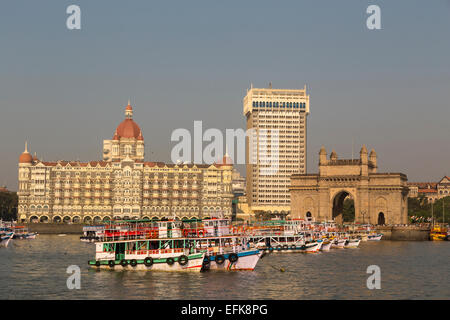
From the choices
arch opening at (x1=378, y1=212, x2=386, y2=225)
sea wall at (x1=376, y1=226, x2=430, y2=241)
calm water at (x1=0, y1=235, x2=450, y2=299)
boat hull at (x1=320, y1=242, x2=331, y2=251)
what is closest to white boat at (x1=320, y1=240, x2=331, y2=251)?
boat hull at (x1=320, y1=242, x2=331, y2=251)

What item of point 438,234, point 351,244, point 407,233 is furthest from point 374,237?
point 351,244

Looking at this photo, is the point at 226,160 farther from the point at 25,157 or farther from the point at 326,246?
the point at 326,246

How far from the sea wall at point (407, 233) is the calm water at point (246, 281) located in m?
58.8

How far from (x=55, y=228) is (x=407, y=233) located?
87.4 meters

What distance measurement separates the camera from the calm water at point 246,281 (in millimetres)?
54469

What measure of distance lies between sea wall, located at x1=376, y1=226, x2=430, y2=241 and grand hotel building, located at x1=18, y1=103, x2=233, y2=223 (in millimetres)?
54800

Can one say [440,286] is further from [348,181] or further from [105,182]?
[105,182]

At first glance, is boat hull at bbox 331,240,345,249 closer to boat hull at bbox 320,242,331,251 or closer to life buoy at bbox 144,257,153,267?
→ boat hull at bbox 320,242,331,251

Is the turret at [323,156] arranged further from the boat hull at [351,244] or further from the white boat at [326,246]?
the white boat at [326,246]

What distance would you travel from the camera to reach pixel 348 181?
161 metres

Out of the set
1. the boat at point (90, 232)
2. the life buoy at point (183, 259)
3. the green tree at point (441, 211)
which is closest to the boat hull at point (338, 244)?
the boat at point (90, 232)
